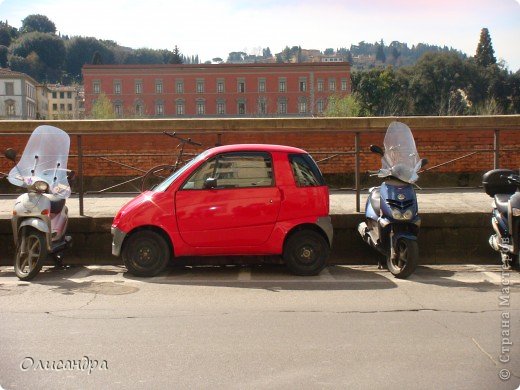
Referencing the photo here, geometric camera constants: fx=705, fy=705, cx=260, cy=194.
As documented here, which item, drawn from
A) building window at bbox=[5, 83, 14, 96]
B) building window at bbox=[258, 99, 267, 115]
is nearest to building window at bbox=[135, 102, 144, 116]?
building window at bbox=[258, 99, 267, 115]

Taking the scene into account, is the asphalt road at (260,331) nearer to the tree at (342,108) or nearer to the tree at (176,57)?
the tree at (342,108)

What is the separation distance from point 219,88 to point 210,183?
9251 centimetres

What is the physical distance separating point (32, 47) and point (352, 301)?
414 ft

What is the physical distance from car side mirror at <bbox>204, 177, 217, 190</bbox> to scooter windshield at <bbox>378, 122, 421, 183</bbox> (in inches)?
80.2

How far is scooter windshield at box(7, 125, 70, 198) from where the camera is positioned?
28.8 ft

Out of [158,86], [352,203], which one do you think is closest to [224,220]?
[352,203]

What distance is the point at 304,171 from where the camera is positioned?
8602 millimetres

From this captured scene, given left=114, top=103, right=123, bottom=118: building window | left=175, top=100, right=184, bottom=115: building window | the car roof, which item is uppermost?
left=175, top=100, right=184, bottom=115: building window

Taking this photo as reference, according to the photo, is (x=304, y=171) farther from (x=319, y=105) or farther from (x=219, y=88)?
(x=219, y=88)

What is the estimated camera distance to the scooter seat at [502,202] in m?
8.22

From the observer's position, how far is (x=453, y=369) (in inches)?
199

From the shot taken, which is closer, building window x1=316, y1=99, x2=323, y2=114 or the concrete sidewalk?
the concrete sidewalk

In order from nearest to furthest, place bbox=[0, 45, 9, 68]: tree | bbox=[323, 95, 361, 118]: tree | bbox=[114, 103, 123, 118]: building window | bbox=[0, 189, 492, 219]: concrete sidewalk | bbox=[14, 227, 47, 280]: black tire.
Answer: bbox=[14, 227, 47, 280]: black tire → bbox=[0, 189, 492, 219]: concrete sidewalk → bbox=[323, 95, 361, 118]: tree → bbox=[114, 103, 123, 118]: building window → bbox=[0, 45, 9, 68]: tree

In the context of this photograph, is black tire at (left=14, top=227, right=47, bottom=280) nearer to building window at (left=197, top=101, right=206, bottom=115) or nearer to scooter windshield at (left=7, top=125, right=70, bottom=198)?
scooter windshield at (left=7, top=125, right=70, bottom=198)
